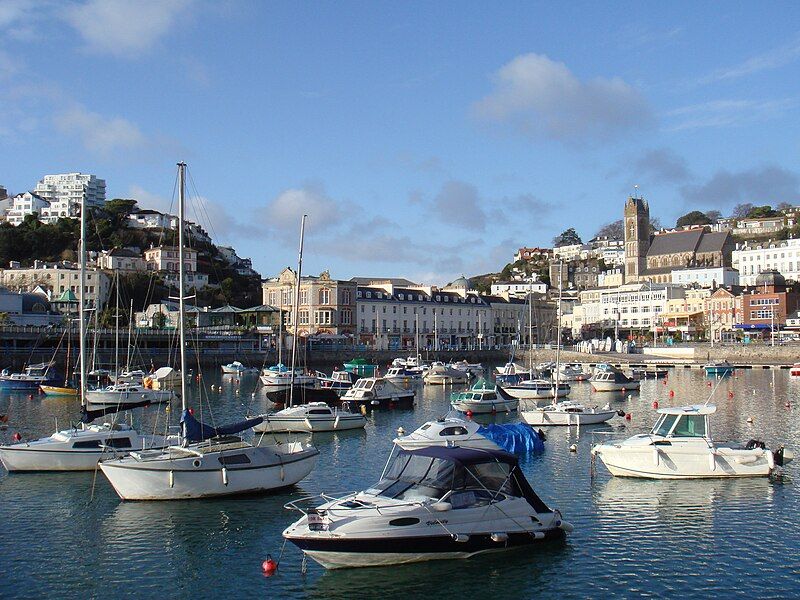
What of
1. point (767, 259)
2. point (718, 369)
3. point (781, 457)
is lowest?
point (781, 457)

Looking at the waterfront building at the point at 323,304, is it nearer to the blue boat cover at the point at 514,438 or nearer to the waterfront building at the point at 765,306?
the waterfront building at the point at 765,306

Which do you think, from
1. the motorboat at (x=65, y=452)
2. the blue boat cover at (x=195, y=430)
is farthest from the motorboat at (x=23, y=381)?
the blue boat cover at (x=195, y=430)

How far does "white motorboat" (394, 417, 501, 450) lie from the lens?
34.0 meters

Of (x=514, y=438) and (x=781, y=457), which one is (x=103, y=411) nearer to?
(x=514, y=438)

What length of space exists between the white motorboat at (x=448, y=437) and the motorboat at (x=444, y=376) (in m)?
47.3

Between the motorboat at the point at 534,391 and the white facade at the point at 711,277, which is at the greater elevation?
the white facade at the point at 711,277

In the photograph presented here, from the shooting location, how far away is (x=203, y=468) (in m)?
26.0

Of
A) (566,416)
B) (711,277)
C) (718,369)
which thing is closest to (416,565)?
(566,416)

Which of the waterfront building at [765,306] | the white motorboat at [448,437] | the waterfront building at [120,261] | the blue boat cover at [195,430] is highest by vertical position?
the waterfront building at [120,261]

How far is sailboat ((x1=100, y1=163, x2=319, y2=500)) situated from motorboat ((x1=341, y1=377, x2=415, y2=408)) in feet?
92.8

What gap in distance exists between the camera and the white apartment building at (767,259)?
17212 cm

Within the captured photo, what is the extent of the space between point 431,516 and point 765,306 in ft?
459

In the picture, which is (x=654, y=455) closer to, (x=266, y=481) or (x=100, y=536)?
(x=266, y=481)

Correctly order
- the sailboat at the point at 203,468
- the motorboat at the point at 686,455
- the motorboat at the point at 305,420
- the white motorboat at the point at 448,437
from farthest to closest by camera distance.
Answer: the motorboat at the point at 305,420 → the white motorboat at the point at 448,437 → the motorboat at the point at 686,455 → the sailboat at the point at 203,468
